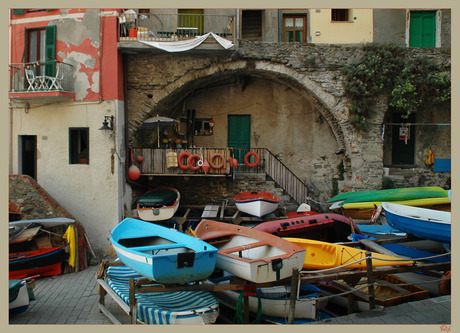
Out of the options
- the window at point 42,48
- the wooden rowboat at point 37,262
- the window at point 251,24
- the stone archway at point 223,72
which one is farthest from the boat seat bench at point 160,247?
the window at point 251,24

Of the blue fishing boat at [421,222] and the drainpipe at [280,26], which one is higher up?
the drainpipe at [280,26]

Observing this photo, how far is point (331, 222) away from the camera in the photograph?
38.9 ft

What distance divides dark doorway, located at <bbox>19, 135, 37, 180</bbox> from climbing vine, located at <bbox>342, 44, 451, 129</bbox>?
10944 millimetres

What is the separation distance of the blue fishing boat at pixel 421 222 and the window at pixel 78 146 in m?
9.39

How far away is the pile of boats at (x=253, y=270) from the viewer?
694 centimetres

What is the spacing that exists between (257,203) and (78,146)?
6.23 m

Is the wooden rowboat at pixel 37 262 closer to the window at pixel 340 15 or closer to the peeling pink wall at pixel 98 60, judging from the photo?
the peeling pink wall at pixel 98 60

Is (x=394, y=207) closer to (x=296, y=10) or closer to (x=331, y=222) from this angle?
(x=331, y=222)

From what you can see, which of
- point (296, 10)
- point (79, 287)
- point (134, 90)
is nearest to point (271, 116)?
point (296, 10)

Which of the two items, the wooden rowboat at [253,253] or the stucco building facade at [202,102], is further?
the stucco building facade at [202,102]

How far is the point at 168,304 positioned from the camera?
7.30 m

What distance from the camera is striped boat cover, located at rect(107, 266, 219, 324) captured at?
269 inches

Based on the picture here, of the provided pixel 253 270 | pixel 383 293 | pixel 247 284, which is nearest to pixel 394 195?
pixel 383 293

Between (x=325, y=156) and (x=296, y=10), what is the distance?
5594 millimetres
